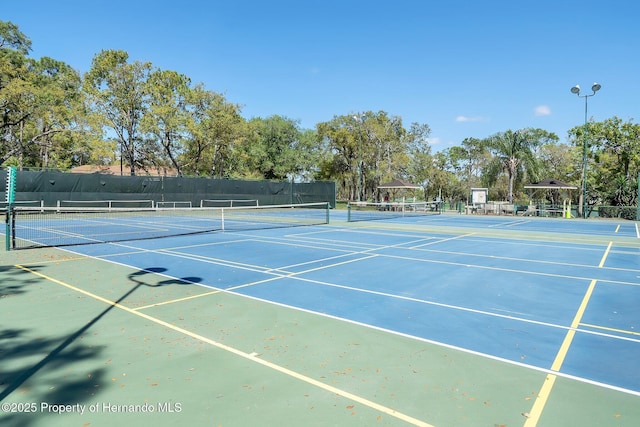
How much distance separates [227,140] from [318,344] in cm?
3984

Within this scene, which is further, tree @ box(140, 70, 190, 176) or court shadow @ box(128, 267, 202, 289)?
tree @ box(140, 70, 190, 176)

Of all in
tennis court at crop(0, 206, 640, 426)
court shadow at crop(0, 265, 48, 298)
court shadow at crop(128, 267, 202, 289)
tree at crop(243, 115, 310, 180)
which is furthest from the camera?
tree at crop(243, 115, 310, 180)

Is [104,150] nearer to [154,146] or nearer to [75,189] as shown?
[154,146]

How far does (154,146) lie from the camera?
140ft

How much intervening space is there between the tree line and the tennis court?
31.1 meters

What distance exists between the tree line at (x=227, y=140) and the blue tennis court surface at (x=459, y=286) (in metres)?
27.0

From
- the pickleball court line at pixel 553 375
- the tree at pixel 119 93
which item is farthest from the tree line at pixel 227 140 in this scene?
the pickleball court line at pixel 553 375

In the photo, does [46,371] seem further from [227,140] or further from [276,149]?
[276,149]

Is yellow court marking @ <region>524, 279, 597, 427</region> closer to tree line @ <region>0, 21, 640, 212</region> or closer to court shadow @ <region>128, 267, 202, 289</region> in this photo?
court shadow @ <region>128, 267, 202, 289</region>

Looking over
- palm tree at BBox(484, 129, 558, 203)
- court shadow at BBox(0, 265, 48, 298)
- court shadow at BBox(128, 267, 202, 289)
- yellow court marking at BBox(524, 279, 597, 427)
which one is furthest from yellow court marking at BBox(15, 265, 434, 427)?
palm tree at BBox(484, 129, 558, 203)

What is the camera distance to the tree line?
36.2 metres

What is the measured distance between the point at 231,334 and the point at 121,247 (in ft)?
30.8

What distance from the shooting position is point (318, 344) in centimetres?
502

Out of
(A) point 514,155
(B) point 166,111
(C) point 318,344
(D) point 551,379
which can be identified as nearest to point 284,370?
(C) point 318,344
